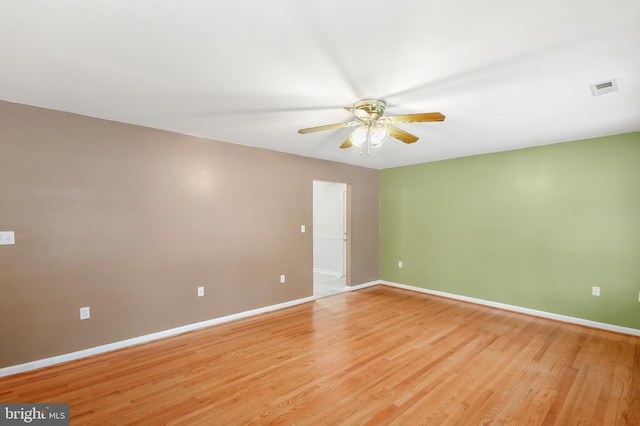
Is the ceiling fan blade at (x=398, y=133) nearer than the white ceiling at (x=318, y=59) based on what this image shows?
No

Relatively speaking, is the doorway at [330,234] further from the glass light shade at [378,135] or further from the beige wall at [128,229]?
the glass light shade at [378,135]

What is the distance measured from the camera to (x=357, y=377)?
8.38 feet

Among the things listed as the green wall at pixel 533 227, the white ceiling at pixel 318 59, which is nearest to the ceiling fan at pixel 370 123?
the white ceiling at pixel 318 59

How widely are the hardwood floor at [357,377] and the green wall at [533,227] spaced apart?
57 centimetres

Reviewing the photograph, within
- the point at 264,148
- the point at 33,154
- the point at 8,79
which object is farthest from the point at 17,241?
the point at 264,148

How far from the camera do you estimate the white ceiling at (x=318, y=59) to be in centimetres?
146

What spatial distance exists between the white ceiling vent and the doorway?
4.22 meters

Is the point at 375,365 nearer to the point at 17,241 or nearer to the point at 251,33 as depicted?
the point at 251,33

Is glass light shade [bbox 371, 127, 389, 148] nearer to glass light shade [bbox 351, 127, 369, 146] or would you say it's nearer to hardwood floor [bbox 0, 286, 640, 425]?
glass light shade [bbox 351, 127, 369, 146]

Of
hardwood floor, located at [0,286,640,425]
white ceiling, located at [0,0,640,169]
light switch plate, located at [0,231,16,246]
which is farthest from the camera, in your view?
light switch plate, located at [0,231,16,246]

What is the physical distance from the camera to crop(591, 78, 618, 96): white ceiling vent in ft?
7.15

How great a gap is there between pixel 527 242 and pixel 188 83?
15.4 feet

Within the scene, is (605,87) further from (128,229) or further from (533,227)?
(128,229)

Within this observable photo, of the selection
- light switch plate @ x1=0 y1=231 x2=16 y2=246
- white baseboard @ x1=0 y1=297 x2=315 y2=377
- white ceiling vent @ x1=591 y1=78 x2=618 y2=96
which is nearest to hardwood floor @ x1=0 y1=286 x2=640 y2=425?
white baseboard @ x1=0 y1=297 x2=315 y2=377
